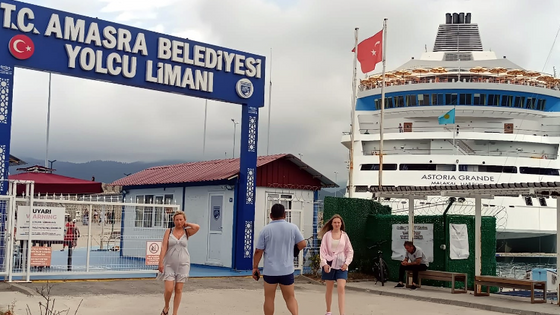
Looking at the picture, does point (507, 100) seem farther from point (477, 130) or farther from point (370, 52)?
point (370, 52)

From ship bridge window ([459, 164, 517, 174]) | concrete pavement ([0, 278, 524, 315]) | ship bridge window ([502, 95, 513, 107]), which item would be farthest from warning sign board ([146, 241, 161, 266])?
ship bridge window ([502, 95, 513, 107])

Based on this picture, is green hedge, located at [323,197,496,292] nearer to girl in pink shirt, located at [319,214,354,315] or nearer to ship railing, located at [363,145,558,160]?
girl in pink shirt, located at [319,214,354,315]

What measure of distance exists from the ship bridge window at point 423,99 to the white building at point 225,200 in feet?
55.7

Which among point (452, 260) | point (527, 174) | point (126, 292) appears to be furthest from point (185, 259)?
point (527, 174)

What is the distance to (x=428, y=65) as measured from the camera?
40375mm

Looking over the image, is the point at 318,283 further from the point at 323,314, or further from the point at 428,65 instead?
the point at 428,65

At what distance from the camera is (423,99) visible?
1373 inches

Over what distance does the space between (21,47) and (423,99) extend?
2519cm

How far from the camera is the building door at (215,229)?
17719 mm

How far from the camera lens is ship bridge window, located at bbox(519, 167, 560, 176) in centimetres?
3203

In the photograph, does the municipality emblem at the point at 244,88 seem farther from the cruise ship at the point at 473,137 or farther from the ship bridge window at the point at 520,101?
the ship bridge window at the point at 520,101

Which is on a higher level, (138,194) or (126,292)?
(138,194)

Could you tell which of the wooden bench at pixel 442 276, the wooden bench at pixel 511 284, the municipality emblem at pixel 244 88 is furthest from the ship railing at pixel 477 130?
the wooden bench at pixel 511 284

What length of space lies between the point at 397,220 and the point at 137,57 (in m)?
7.93
